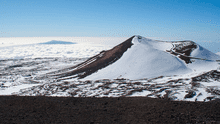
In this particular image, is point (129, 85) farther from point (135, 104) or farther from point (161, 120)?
point (161, 120)

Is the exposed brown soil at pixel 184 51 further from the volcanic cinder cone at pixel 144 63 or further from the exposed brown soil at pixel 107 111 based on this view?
the exposed brown soil at pixel 107 111

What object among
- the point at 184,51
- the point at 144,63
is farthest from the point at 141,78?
the point at 184,51

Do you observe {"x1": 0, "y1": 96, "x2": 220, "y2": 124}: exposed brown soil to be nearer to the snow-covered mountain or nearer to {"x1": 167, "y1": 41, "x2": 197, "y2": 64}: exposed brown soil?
the snow-covered mountain

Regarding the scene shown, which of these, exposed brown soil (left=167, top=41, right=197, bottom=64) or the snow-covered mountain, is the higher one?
exposed brown soil (left=167, top=41, right=197, bottom=64)

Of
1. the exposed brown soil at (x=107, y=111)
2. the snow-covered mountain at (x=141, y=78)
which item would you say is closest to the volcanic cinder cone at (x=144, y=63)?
the snow-covered mountain at (x=141, y=78)

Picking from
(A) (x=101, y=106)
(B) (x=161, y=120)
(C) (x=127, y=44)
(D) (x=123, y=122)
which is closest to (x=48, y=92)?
(A) (x=101, y=106)

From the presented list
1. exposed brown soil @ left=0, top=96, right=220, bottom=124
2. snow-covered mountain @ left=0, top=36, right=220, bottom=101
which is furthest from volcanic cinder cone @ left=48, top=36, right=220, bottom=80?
exposed brown soil @ left=0, top=96, right=220, bottom=124

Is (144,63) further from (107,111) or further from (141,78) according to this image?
(107,111)
